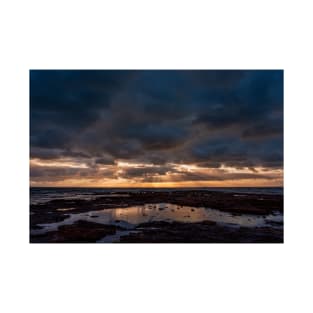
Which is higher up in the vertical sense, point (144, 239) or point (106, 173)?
point (106, 173)

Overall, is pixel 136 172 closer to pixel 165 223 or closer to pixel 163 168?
pixel 163 168

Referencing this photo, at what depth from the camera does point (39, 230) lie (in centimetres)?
1344

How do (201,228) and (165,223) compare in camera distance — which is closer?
(201,228)

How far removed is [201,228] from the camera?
13.4 m

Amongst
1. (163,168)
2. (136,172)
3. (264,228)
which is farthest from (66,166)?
(264,228)

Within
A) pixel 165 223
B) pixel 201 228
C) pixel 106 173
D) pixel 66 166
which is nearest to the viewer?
pixel 201 228
